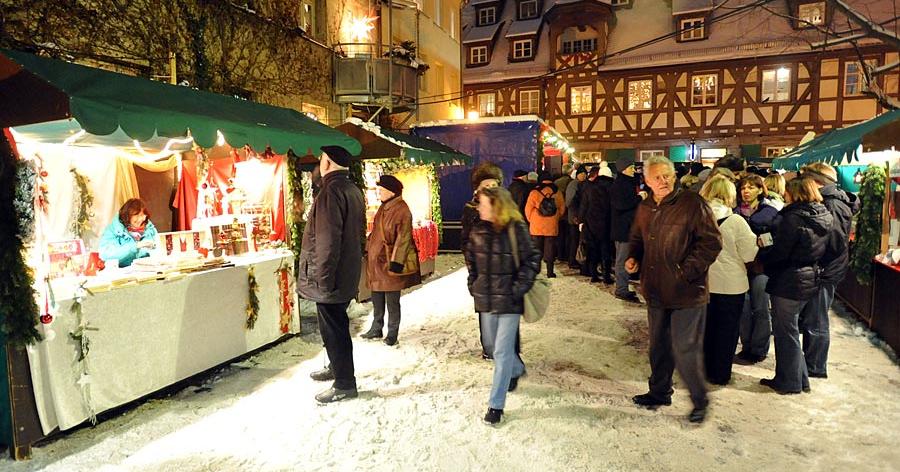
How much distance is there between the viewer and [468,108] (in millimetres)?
31406

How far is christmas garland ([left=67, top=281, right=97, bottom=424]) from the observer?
3.92 metres

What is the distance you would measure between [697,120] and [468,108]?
12429 millimetres

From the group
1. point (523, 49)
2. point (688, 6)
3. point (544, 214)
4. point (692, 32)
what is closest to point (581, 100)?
point (523, 49)

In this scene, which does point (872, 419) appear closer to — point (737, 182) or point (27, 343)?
point (737, 182)

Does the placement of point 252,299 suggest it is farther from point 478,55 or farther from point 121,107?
point 478,55

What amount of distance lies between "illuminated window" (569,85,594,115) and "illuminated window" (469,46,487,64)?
18.8ft

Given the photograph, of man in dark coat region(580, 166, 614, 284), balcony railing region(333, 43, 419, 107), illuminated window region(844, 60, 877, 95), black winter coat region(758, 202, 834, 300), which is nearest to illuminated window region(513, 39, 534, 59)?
illuminated window region(844, 60, 877, 95)

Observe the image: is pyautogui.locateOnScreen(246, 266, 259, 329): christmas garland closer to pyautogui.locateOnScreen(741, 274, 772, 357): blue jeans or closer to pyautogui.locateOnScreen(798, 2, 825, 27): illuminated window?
pyautogui.locateOnScreen(741, 274, 772, 357): blue jeans

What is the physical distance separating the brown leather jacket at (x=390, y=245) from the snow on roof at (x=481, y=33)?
26.8 metres

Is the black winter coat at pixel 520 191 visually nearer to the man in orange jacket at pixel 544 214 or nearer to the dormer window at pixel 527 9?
the man in orange jacket at pixel 544 214

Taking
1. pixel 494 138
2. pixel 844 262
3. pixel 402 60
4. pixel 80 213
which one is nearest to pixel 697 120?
pixel 494 138

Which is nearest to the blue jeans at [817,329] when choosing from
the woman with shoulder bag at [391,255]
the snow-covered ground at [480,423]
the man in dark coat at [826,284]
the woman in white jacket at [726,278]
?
the man in dark coat at [826,284]

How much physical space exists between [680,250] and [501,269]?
1.33 meters

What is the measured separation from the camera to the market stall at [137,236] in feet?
11.8
